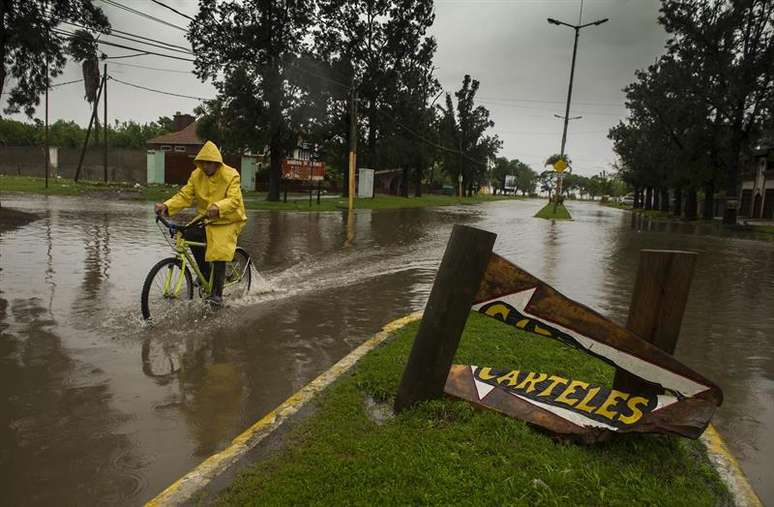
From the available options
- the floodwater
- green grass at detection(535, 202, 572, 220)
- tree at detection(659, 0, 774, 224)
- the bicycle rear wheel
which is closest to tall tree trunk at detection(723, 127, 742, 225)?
tree at detection(659, 0, 774, 224)

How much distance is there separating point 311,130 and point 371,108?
11.9m

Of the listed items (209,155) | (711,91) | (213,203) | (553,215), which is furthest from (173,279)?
(711,91)

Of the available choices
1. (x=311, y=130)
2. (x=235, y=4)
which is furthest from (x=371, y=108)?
(x=235, y=4)

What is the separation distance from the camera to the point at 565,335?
10.7 ft

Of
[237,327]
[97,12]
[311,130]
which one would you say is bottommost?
[237,327]

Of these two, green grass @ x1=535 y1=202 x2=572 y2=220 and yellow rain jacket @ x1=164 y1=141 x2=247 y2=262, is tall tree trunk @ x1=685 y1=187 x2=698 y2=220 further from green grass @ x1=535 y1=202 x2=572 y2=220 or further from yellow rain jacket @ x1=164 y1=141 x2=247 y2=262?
yellow rain jacket @ x1=164 y1=141 x2=247 y2=262

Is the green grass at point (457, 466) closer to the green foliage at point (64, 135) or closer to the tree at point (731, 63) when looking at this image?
the tree at point (731, 63)

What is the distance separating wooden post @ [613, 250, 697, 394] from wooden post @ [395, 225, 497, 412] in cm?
91

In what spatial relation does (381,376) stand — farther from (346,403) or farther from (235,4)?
(235,4)

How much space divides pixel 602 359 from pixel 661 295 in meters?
0.50

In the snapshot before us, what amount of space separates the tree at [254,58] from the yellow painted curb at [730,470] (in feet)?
88.6

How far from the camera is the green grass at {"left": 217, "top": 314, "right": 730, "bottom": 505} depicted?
2691 millimetres

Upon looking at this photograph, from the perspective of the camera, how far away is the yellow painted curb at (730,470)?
115 inches

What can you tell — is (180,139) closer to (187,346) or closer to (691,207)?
(691,207)
